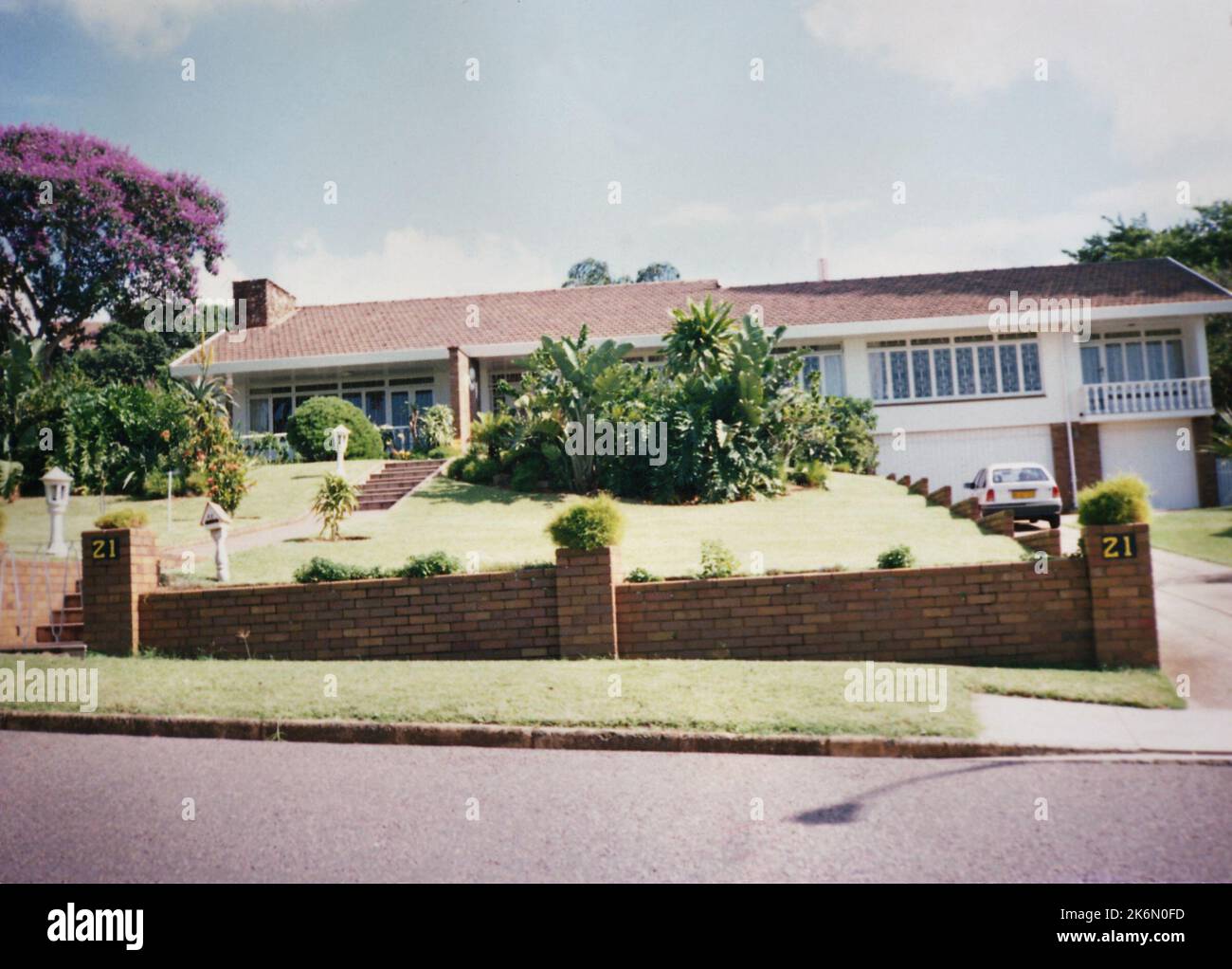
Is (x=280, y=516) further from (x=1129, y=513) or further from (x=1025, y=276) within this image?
(x=1025, y=276)

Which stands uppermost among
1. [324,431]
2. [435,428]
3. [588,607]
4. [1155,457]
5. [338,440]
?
A: [435,428]

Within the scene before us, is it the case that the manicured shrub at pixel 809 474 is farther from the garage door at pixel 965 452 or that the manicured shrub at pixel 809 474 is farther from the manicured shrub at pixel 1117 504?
the manicured shrub at pixel 1117 504

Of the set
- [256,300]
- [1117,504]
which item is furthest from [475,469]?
[256,300]

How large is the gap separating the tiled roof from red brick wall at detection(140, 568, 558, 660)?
1508 cm

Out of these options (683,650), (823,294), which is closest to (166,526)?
(683,650)

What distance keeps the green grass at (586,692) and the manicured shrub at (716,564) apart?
986 mm

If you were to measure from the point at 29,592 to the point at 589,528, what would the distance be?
19.5ft

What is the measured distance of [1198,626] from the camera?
9.12 m

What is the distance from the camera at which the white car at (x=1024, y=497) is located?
53.2 ft

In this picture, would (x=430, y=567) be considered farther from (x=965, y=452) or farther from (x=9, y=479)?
(x=965, y=452)

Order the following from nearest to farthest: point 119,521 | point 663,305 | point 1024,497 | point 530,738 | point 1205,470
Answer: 1. point 530,738
2. point 119,521
3. point 1024,497
4. point 1205,470
5. point 663,305

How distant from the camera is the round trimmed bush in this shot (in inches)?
803

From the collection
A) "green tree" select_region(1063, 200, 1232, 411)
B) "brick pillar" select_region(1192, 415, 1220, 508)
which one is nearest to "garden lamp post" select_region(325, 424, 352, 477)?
"brick pillar" select_region(1192, 415, 1220, 508)

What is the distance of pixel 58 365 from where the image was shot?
18.4 metres
